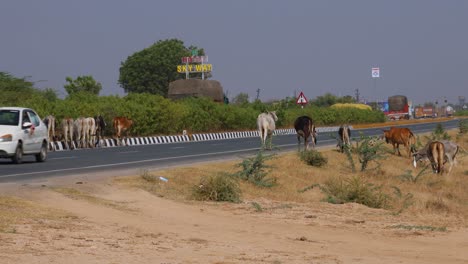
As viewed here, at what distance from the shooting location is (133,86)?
120 m

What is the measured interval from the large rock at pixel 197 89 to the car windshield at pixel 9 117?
52.4 metres

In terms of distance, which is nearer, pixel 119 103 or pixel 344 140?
pixel 344 140

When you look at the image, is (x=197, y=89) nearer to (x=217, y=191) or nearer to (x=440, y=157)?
(x=440, y=157)

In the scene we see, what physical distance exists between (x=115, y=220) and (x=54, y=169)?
11.1 m

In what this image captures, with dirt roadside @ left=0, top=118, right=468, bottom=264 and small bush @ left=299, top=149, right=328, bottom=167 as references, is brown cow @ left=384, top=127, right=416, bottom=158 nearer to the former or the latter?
small bush @ left=299, top=149, right=328, bottom=167

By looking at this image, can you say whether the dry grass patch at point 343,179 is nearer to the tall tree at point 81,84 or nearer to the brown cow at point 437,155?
the brown cow at point 437,155

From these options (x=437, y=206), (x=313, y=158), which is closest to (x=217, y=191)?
(x=437, y=206)

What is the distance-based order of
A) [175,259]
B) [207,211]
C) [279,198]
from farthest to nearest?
[279,198] < [207,211] < [175,259]

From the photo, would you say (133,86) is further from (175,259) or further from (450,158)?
(175,259)

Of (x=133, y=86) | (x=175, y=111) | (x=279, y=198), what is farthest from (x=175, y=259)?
→ (x=133, y=86)

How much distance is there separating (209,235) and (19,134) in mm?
14731

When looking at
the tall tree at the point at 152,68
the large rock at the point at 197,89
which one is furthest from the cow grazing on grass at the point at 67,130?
the tall tree at the point at 152,68

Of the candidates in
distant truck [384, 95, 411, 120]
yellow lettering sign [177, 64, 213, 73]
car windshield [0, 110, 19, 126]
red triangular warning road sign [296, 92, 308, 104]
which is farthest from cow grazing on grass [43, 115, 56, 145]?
distant truck [384, 95, 411, 120]

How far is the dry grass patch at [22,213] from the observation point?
1198 cm
